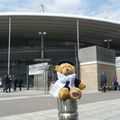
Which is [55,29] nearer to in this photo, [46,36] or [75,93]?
[46,36]

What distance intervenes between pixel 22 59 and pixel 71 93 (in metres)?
53.4

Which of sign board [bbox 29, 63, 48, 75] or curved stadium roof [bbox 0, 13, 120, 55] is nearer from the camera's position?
sign board [bbox 29, 63, 48, 75]

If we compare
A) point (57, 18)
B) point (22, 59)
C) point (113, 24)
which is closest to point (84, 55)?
point (57, 18)

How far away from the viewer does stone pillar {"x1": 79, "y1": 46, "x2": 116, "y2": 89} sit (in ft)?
101

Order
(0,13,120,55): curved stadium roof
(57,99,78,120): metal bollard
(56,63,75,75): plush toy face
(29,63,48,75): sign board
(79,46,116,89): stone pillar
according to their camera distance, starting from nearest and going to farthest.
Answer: (57,99,78,120): metal bollard, (56,63,75,75): plush toy face, (29,63,48,75): sign board, (79,46,116,89): stone pillar, (0,13,120,55): curved stadium roof

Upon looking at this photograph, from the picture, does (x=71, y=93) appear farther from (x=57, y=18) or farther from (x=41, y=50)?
(x=41, y=50)

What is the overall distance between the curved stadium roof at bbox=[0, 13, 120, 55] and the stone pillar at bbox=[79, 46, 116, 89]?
14.0m

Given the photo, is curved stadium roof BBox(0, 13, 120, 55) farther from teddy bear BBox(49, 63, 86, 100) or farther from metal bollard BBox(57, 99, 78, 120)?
metal bollard BBox(57, 99, 78, 120)

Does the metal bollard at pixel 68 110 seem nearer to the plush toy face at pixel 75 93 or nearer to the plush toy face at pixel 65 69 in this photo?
the plush toy face at pixel 75 93

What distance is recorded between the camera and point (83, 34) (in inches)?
2136

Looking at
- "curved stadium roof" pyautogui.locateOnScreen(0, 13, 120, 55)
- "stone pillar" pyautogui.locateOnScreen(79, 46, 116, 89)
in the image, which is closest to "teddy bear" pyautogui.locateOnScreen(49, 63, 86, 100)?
"stone pillar" pyautogui.locateOnScreen(79, 46, 116, 89)

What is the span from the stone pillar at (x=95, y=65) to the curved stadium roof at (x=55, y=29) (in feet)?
45.9

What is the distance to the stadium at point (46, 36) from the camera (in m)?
46.1

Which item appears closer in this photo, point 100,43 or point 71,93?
point 71,93
